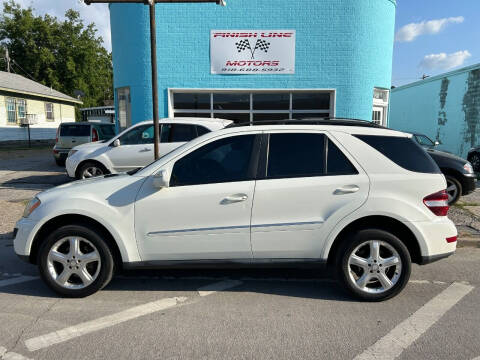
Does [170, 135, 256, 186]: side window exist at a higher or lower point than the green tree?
lower

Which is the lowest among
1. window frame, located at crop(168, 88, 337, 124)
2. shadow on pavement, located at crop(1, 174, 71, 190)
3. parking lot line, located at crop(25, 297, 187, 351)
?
parking lot line, located at crop(25, 297, 187, 351)

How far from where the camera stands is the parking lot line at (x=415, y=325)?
272cm

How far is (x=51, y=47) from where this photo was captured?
124ft

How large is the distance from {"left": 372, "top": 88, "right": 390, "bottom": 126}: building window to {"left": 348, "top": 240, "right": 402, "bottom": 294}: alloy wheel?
31.3ft

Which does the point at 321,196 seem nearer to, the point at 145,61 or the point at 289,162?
the point at 289,162

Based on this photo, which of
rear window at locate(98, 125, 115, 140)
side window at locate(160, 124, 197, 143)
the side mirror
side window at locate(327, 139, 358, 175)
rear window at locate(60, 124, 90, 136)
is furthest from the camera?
rear window at locate(98, 125, 115, 140)

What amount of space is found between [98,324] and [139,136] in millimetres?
5889

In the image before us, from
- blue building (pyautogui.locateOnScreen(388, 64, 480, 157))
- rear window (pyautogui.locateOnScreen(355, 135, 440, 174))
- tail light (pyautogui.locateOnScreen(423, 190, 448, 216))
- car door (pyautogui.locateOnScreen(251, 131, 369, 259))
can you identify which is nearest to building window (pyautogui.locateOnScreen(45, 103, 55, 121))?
blue building (pyautogui.locateOnScreen(388, 64, 480, 157))

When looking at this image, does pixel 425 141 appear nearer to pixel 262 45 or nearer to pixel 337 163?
pixel 262 45

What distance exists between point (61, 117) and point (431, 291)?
32.5 m

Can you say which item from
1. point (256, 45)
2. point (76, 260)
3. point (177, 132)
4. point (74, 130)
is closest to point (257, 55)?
point (256, 45)

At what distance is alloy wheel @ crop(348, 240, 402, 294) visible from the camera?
3432 mm

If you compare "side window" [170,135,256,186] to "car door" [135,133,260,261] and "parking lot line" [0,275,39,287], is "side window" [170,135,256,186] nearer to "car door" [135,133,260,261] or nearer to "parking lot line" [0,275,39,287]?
"car door" [135,133,260,261]

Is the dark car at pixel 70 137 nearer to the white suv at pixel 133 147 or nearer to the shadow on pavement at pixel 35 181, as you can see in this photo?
the shadow on pavement at pixel 35 181
